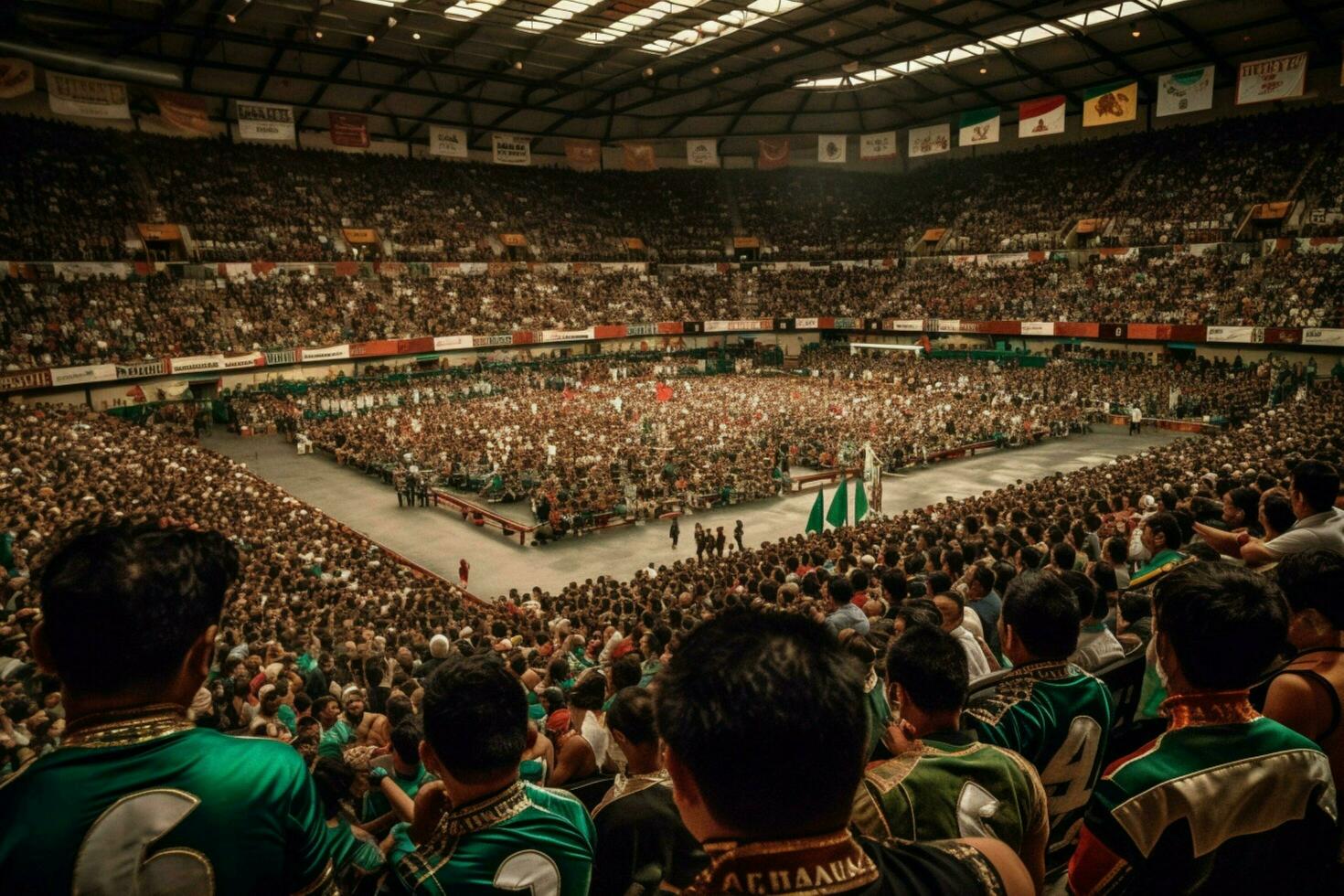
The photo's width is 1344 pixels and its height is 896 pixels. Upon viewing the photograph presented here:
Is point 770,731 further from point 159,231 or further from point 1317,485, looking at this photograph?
point 159,231

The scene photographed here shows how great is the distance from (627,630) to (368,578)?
7.10 metres

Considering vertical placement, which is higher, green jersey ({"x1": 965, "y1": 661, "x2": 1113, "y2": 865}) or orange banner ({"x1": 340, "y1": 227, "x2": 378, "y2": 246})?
orange banner ({"x1": 340, "y1": 227, "x2": 378, "y2": 246})

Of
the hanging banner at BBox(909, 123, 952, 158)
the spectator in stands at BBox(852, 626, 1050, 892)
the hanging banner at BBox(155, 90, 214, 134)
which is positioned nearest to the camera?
the spectator in stands at BBox(852, 626, 1050, 892)

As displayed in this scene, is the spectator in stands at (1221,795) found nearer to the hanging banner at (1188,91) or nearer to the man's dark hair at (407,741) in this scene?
the man's dark hair at (407,741)

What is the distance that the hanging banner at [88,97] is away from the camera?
102 feet

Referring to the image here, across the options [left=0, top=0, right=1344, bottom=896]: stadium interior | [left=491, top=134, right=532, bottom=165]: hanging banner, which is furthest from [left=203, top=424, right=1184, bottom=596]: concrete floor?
[left=491, top=134, right=532, bottom=165]: hanging banner

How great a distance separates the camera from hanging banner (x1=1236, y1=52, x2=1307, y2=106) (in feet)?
109

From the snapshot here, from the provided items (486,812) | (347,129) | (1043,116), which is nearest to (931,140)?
(1043,116)

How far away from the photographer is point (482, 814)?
240 cm

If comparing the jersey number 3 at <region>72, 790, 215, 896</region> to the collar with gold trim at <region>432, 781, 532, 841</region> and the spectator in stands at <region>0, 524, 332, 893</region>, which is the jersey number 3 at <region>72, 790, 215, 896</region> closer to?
the spectator in stands at <region>0, 524, 332, 893</region>

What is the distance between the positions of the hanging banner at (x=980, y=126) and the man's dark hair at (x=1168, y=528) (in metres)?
40.8

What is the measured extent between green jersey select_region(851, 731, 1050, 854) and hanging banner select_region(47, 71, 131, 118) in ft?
132

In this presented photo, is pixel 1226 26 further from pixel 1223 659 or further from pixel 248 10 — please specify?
pixel 1223 659

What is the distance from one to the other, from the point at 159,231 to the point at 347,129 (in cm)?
1129
